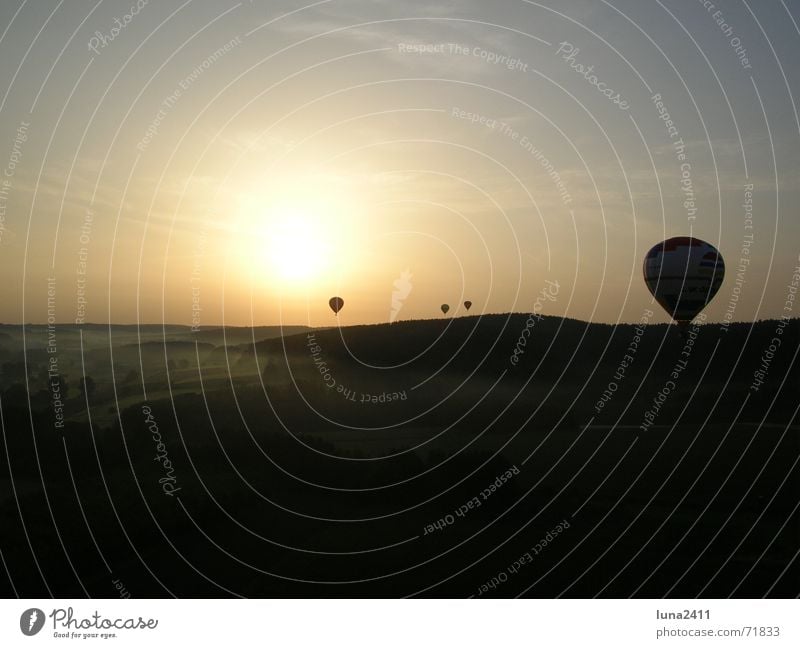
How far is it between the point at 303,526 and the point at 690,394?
49.2m

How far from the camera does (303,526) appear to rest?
90.6 ft

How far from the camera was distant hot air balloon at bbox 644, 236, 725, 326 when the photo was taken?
61938 mm

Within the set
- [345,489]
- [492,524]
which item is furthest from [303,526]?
[492,524]

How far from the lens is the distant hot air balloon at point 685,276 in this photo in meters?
61.9

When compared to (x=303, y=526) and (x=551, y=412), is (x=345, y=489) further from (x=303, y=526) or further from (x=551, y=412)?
(x=551, y=412)
